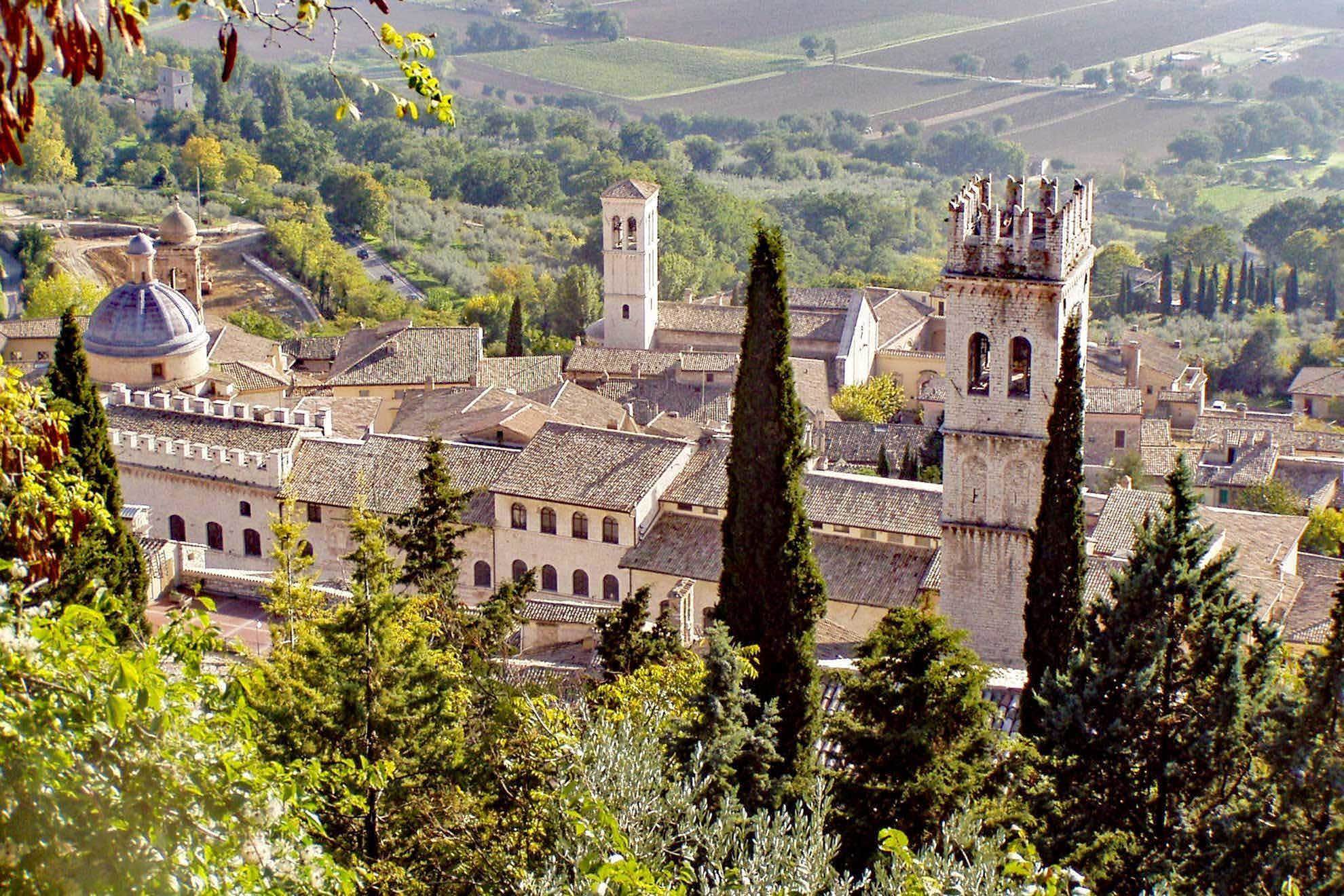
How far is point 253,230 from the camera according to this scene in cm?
7931

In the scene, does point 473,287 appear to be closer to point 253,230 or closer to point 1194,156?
point 253,230

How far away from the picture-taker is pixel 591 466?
31.5 metres

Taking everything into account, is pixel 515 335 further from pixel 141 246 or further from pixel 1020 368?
pixel 1020 368

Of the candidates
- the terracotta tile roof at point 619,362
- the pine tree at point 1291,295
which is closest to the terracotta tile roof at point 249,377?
the terracotta tile roof at point 619,362

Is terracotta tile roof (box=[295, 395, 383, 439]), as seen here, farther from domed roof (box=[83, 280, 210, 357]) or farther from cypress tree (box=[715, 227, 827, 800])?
cypress tree (box=[715, 227, 827, 800])

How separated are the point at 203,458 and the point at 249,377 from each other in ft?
34.3

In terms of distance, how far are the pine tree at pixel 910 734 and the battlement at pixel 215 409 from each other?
20263mm

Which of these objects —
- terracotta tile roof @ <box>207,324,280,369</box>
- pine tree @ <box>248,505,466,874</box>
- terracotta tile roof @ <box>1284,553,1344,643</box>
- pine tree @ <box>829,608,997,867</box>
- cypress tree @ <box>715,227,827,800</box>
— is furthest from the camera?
terracotta tile roof @ <box>207,324,280,369</box>

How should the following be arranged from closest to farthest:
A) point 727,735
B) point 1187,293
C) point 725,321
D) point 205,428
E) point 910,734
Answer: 1. point 727,735
2. point 910,734
3. point 205,428
4. point 725,321
5. point 1187,293

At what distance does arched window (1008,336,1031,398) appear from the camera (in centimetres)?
2494

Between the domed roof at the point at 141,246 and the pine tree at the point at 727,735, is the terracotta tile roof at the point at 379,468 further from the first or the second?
the domed roof at the point at 141,246

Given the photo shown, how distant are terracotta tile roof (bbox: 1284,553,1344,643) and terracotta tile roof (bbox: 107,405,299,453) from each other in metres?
18.3

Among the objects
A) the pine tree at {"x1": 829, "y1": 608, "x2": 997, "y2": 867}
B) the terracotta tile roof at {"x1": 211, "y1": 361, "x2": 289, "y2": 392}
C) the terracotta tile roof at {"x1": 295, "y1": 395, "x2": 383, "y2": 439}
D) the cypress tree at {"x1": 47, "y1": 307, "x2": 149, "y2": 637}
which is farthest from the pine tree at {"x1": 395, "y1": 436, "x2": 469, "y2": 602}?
the terracotta tile roof at {"x1": 211, "y1": 361, "x2": 289, "y2": 392}

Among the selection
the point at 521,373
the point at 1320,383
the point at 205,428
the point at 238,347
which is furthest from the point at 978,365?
the point at 1320,383
